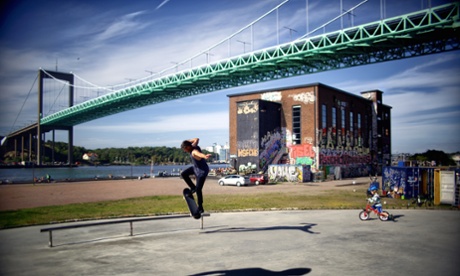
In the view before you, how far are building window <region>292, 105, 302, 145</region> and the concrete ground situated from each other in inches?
1704

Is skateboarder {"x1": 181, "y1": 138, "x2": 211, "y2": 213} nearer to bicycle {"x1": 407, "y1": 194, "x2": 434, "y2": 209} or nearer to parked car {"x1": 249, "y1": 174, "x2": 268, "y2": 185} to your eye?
bicycle {"x1": 407, "y1": 194, "x2": 434, "y2": 209}

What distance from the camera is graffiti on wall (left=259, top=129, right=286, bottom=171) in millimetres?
57875

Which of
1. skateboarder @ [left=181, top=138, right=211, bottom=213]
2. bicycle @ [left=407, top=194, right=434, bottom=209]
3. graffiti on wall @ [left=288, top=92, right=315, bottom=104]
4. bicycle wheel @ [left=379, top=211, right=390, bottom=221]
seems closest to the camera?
skateboarder @ [left=181, top=138, right=211, bottom=213]

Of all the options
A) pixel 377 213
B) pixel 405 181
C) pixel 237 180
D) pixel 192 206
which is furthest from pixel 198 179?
pixel 237 180

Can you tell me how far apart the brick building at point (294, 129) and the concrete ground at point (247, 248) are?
136ft

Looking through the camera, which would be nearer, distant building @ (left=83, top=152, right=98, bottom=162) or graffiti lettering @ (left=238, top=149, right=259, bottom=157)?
graffiti lettering @ (left=238, top=149, right=259, bottom=157)

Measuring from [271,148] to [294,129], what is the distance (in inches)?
204

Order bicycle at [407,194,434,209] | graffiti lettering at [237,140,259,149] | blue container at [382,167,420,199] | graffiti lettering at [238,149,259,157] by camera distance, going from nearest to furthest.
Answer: bicycle at [407,194,434,209] < blue container at [382,167,420,199] < graffiti lettering at [238,149,259,157] < graffiti lettering at [237,140,259,149]

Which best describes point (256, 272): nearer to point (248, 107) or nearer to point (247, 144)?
point (247, 144)

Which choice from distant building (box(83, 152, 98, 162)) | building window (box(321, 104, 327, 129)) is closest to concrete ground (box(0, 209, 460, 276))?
building window (box(321, 104, 327, 129))

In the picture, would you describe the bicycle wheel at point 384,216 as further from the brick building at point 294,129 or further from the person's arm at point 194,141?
the brick building at point 294,129

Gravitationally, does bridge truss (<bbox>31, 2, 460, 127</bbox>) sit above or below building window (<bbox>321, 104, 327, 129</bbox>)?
above

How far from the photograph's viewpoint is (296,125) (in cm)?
5931

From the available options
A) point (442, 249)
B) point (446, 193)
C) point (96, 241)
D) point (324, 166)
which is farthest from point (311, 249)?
point (324, 166)
